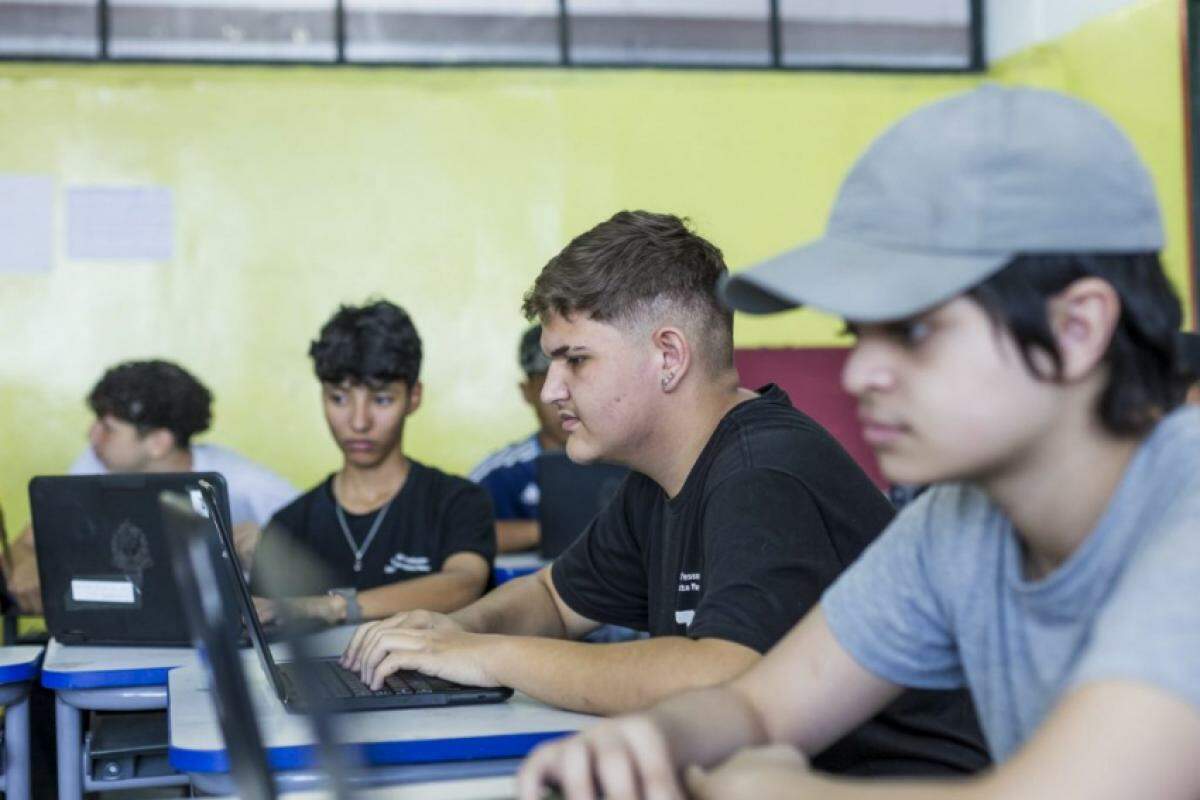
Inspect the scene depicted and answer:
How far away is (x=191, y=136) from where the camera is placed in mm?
5406

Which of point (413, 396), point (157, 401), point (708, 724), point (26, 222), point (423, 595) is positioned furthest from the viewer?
point (26, 222)

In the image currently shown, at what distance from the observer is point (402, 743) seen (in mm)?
1608

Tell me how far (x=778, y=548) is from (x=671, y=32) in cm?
448

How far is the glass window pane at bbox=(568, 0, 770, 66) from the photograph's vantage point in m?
5.82

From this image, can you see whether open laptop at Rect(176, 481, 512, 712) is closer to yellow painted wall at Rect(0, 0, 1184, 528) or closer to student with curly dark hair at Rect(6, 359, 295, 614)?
student with curly dark hair at Rect(6, 359, 295, 614)

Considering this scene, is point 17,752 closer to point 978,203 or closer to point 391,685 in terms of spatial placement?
point 391,685

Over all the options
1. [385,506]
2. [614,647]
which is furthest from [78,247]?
[614,647]

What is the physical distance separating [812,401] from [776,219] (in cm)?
121

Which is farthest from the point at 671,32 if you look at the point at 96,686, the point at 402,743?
the point at 402,743

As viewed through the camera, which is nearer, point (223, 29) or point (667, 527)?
point (667, 527)

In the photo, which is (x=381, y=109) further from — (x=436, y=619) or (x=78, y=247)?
(x=436, y=619)

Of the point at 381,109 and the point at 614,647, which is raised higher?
the point at 381,109

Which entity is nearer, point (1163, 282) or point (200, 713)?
point (1163, 282)

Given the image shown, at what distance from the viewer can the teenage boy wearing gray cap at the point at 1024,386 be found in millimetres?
1032
